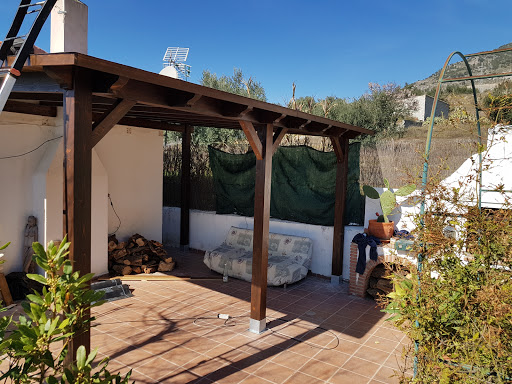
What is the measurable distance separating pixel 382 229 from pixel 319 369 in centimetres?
319

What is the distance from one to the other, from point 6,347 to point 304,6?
25.6 meters

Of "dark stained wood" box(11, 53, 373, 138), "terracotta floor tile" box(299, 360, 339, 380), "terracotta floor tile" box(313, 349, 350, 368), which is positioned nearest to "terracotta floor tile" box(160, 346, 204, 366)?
"terracotta floor tile" box(299, 360, 339, 380)

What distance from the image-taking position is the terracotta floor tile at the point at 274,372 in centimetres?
399

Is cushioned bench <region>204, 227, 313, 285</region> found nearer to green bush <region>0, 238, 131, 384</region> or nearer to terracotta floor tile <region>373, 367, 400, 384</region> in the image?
terracotta floor tile <region>373, 367, 400, 384</region>

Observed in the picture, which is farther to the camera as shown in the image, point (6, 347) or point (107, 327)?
point (107, 327)

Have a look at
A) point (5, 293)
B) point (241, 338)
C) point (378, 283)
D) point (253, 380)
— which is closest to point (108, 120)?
point (253, 380)

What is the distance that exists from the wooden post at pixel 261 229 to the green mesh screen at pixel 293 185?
2911 millimetres

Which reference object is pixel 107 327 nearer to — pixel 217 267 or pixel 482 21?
pixel 217 267

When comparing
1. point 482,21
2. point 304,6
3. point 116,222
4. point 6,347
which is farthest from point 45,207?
point 482,21

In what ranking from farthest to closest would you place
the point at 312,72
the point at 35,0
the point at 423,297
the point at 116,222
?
1. the point at 312,72
2. the point at 116,222
3. the point at 35,0
4. the point at 423,297

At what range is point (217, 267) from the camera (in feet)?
24.8

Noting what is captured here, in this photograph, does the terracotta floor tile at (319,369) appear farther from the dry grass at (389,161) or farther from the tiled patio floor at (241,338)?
the dry grass at (389,161)

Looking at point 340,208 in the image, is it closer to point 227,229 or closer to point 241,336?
point 227,229

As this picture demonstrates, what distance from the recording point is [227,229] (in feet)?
30.0
